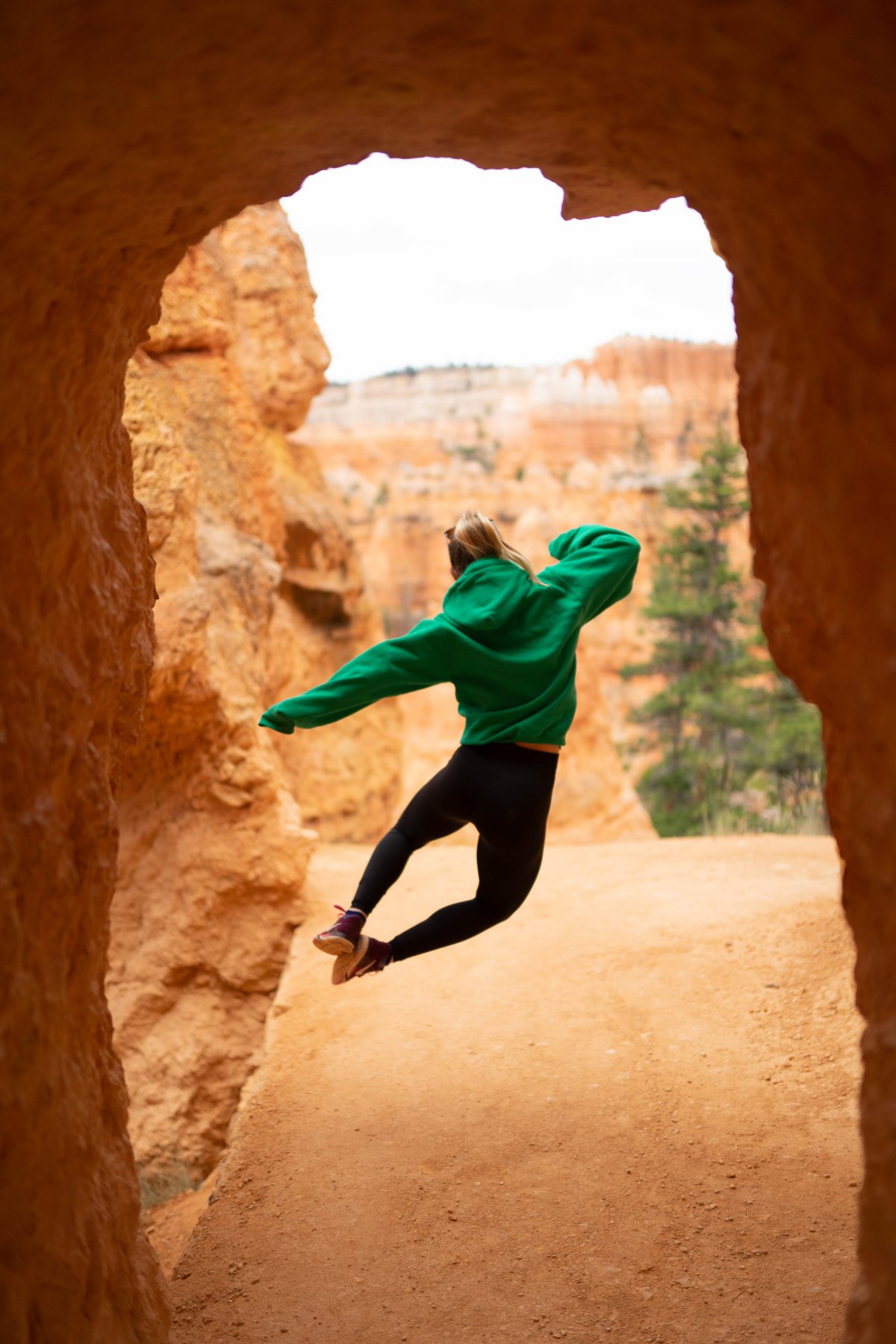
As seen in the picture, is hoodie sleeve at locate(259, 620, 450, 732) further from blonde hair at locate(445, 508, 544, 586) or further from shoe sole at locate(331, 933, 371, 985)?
shoe sole at locate(331, 933, 371, 985)

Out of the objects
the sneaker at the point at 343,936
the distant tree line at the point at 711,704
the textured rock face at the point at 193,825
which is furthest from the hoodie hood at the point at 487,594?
the distant tree line at the point at 711,704

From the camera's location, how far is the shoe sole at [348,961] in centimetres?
323

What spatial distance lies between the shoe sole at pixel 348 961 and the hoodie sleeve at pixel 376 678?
67 centimetres

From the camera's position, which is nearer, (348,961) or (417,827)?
(348,961)

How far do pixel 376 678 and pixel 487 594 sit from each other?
1.46 ft

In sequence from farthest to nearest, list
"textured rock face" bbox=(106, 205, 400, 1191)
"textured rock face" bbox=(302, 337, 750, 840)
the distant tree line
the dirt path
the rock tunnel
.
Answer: the distant tree line < "textured rock face" bbox=(302, 337, 750, 840) < "textured rock face" bbox=(106, 205, 400, 1191) < the dirt path < the rock tunnel

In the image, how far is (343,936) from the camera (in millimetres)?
3199

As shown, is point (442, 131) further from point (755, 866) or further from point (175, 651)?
point (755, 866)

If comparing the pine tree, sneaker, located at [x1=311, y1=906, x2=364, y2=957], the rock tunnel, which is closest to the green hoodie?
sneaker, located at [x1=311, y1=906, x2=364, y2=957]

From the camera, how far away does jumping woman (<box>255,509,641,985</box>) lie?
3.21m

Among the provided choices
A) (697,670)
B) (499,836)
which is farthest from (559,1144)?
(697,670)

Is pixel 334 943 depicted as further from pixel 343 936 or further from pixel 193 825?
pixel 193 825

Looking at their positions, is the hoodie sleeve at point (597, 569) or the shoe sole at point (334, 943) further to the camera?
the hoodie sleeve at point (597, 569)

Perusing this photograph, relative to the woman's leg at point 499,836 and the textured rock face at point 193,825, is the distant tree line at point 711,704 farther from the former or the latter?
the woman's leg at point 499,836
